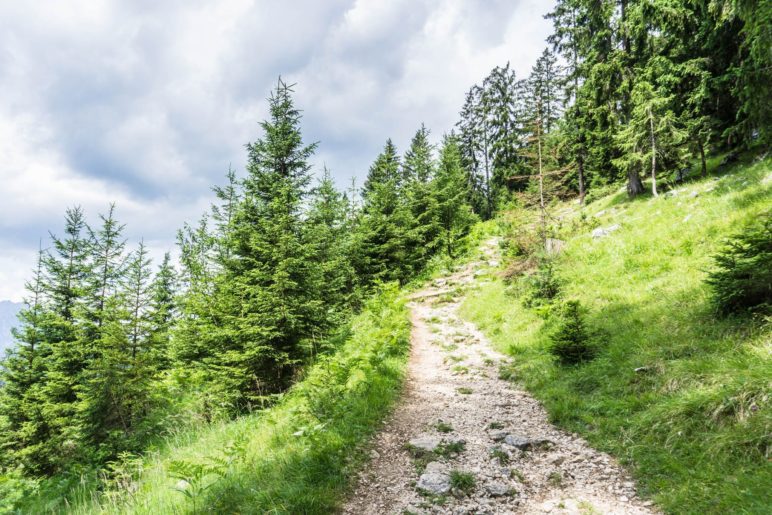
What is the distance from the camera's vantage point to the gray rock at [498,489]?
4.52 meters

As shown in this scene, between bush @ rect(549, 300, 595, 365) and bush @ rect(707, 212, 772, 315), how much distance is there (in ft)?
8.05

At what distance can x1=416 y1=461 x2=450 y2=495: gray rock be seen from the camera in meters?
4.60

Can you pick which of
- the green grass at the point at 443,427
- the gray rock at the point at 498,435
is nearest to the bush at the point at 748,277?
the gray rock at the point at 498,435

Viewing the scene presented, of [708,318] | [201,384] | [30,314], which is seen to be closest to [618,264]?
[708,318]

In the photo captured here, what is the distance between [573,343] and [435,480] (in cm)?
508

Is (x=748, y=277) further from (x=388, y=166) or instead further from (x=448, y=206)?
(x=388, y=166)

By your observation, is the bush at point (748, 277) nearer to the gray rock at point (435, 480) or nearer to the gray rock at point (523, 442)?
the gray rock at point (523, 442)

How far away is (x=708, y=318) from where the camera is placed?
663cm

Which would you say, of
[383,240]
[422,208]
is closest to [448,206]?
[422,208]

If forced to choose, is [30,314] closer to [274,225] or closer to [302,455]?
[274,225]

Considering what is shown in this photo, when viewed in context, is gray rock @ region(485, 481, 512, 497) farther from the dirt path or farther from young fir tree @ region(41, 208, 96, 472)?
young fir tree @ region(41, 208, 96, 472)

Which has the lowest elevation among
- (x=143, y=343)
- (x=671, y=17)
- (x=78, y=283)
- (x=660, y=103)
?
(x=143, y=343)

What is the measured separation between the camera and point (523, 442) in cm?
566

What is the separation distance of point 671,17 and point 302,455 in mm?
24203
